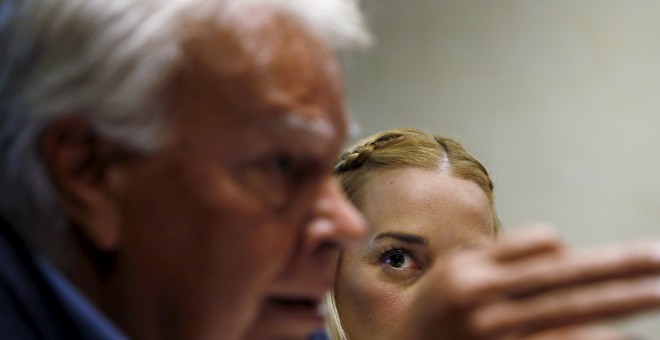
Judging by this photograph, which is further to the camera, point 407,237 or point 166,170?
point 407,237

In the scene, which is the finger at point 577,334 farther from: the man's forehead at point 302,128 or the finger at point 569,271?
the man's forehead at point 302,128

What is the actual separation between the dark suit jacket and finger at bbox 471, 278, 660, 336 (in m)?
0.29

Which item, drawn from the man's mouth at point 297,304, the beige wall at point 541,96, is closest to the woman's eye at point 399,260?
the man's mouth at point 297,304

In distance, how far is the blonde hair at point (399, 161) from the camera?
1.13 meters

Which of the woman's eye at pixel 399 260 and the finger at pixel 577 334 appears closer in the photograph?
the finger at pixel 577 334

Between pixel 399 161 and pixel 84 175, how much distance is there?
Answer: 24.5 inches

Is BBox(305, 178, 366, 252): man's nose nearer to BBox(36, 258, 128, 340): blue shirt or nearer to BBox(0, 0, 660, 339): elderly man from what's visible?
BBox(0, 0, 660, 339): elderly man

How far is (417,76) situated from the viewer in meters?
1.93

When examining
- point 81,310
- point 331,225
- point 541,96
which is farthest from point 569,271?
point 541,96

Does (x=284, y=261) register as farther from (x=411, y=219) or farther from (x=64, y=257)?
(x=411, y=219)

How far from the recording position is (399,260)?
106 cm

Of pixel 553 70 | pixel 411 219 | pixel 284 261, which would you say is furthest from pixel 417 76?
pixel 284 261

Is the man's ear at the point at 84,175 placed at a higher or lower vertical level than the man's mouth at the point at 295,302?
higher

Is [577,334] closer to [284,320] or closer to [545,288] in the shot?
[545,288]
